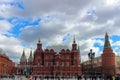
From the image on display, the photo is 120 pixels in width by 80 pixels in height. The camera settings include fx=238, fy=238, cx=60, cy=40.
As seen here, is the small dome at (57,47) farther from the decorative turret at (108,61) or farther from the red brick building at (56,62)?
the decorative turret at (108,61)

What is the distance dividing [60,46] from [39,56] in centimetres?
1163

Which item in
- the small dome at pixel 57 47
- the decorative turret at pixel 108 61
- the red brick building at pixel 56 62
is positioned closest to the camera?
the red brick building at pixel 56 62

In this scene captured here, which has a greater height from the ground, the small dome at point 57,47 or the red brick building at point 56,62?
the small dome at point 57,47

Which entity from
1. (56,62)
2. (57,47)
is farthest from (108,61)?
(56,62)

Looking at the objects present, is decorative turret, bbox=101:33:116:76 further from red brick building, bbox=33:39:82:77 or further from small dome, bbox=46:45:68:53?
small dome, bbox=46:45:68:53

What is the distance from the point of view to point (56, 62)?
11019cm

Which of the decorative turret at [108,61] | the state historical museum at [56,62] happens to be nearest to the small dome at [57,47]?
the state historical museum at [56,62]

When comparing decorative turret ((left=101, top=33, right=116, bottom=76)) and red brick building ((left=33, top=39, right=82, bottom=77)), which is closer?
red brick building ((left=33, top=39, right=82, bottom=77))

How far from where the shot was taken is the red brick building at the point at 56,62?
108438 millimetres

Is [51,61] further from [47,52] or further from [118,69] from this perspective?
[118,69]

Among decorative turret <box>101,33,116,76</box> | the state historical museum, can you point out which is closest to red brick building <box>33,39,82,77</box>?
the state historical museum

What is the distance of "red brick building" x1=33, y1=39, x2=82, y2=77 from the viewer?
108m

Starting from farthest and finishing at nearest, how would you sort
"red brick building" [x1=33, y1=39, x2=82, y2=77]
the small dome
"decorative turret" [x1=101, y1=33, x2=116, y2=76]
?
1. "decorative turret" [x1=101, y1=33, x2=116, y2=76]
2. the small dome
3. "red brick building" [x1=33, y1=39, x2=82, y2=77]

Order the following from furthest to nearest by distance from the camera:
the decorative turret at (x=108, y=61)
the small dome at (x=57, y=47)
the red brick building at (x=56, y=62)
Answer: the decorative turret at (x=108, y=61)
the small dome at (x=57, y=47)
the red brick building at (x=56, y=62)
